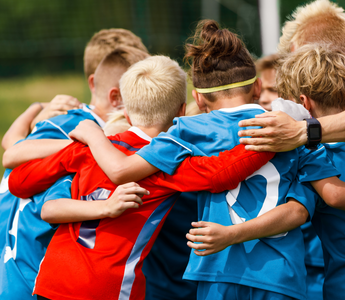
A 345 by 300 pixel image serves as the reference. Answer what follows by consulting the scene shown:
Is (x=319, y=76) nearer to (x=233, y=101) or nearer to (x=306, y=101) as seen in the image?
(x=306, y=101)

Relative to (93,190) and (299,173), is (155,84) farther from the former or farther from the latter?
(299,173)

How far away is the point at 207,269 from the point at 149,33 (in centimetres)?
1189

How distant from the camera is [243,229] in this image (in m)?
1.63

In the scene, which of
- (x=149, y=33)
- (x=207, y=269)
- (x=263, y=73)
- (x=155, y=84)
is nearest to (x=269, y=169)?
(x=207, y=269)

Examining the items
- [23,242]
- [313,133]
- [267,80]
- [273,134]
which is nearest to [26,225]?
[23,242]

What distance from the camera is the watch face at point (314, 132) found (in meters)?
1.71

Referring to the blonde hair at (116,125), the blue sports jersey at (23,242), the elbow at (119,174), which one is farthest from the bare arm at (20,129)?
the elbow at (119,174)

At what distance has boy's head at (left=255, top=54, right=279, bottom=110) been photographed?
3621 mm

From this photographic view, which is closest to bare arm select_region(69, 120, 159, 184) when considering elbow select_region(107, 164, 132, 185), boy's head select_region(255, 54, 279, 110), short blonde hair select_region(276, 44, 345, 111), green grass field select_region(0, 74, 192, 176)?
elbow select_region(107, 164, 132, 185)

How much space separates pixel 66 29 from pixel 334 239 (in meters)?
16.3

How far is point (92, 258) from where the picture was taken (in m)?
1.75

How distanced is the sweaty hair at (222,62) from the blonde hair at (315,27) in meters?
0.93

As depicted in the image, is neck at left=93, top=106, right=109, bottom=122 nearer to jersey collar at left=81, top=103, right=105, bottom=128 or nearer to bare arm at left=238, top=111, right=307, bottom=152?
jersey collar at left=81, top=103, right=105, bottom=128

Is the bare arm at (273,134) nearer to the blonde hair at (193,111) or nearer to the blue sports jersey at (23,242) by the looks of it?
the blue sports jersey at (23,242)
